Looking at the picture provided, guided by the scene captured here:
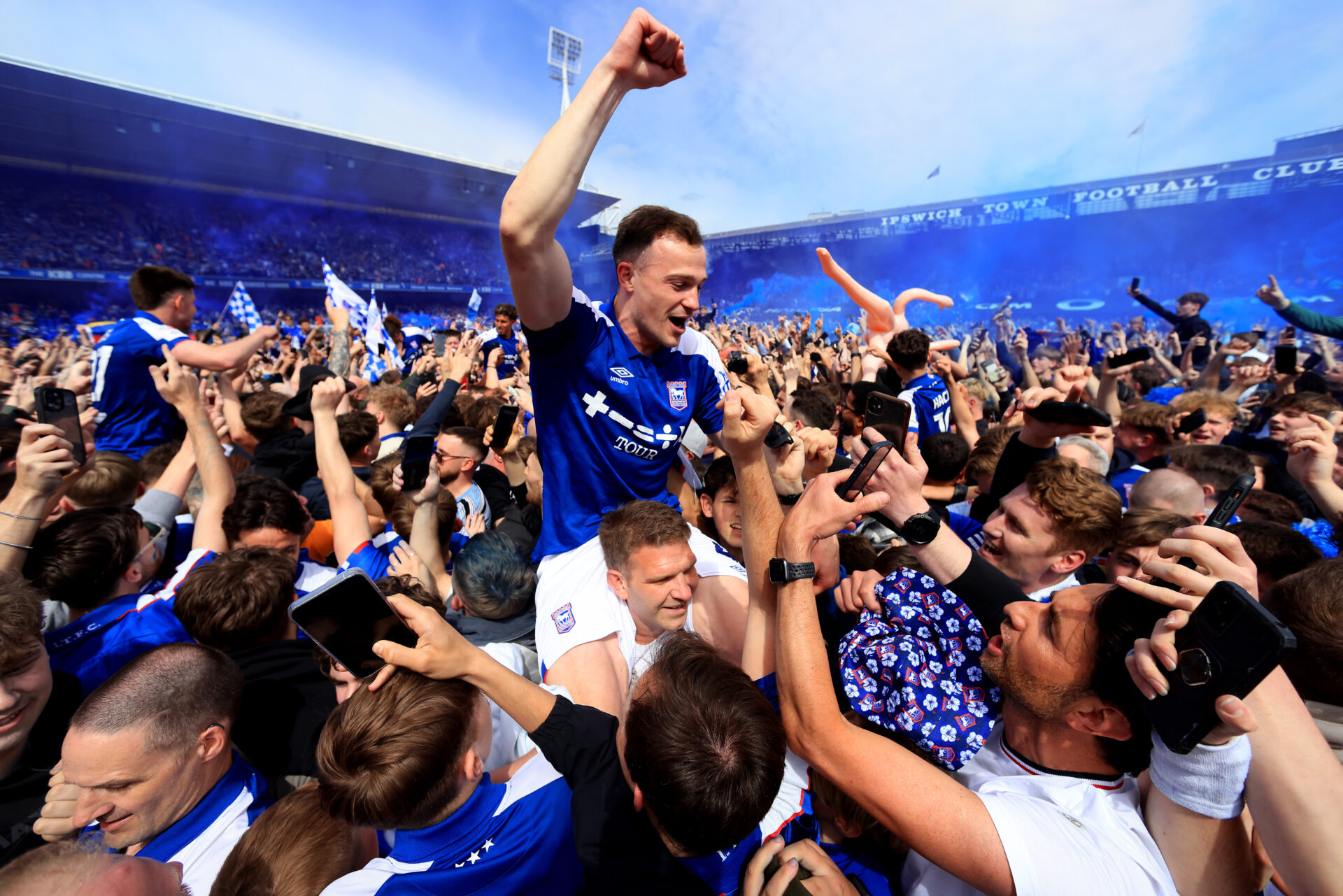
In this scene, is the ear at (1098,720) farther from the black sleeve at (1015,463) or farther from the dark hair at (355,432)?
the dark hair at (355,432)

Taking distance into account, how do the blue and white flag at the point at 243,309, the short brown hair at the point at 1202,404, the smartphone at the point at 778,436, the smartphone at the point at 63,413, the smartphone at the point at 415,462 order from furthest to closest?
the blue and white flag at the point at 243,309 → the short brown hair at the point at 1202,404 → the smartphone at the point at 415,462 → the smartphone at the point at 63,413 → the smartphone at the point at 778,436

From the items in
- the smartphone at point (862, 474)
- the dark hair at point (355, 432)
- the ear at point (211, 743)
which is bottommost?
the ear at point (211, 743)

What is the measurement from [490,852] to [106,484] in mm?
3483

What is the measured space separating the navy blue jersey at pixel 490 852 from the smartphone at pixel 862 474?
128 centimetres

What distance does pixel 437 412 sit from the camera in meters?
4.00

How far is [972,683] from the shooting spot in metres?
1.88

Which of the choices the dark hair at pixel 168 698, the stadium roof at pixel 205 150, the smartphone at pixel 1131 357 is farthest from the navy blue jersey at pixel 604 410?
the stadium roof at pixel 205 150

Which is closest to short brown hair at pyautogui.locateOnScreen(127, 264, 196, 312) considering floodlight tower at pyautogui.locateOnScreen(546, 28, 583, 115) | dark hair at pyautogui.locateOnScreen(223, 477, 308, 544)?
dark hair at pyautogui.locateOnScreen(223, 477, 308, 544)

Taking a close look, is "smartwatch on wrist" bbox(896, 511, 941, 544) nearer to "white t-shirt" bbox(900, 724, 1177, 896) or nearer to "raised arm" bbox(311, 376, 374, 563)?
"white t-shirt" bbox(900, 724, 1177, 896)

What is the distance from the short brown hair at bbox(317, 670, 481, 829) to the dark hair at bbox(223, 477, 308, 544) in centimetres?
199

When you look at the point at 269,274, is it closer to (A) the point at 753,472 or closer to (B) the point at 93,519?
(B) the point at 93,519

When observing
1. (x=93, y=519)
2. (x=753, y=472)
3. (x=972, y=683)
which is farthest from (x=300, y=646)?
(x=972, y=683)

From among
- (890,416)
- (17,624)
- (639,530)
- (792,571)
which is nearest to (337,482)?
(17,624)

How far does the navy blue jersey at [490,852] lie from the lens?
1.48m
